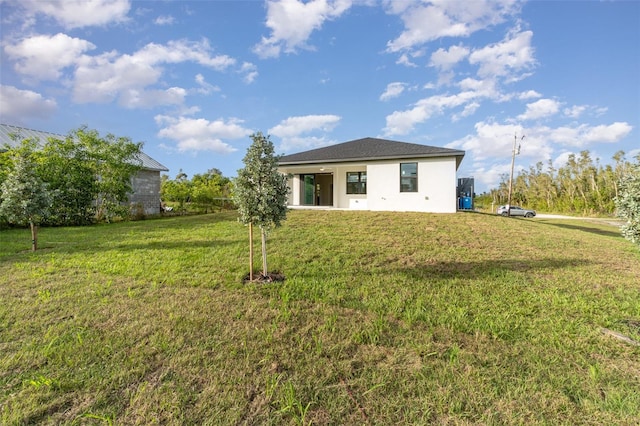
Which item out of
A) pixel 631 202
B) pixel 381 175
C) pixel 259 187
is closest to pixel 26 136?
pixel 259 187

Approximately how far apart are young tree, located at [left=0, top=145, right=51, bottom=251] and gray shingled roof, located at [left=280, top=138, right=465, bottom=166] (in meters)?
9.64

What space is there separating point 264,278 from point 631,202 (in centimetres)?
582

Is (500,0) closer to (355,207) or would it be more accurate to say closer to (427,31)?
(427,31)

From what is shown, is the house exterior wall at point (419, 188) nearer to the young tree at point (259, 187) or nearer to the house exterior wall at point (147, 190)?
the young tree at point (259, 187)

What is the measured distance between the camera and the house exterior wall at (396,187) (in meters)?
12.3

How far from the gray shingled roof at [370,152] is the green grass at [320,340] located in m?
7.16

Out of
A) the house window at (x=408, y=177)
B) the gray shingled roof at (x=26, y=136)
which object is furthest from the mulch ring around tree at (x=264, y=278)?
the gray shingled roof at (x=26, y=136)

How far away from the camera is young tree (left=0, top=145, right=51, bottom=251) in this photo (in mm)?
Answer: 7148

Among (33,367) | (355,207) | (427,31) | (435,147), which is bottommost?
(33,367)

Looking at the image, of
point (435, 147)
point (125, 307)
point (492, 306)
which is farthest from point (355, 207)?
point (125, 307)

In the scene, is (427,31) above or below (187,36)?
above

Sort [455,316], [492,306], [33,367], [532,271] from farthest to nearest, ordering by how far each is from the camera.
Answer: [532,271] → [492,306] → [455,316] → [33,367]

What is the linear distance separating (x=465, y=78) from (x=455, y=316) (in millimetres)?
13321

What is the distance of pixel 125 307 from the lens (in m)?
3.83
